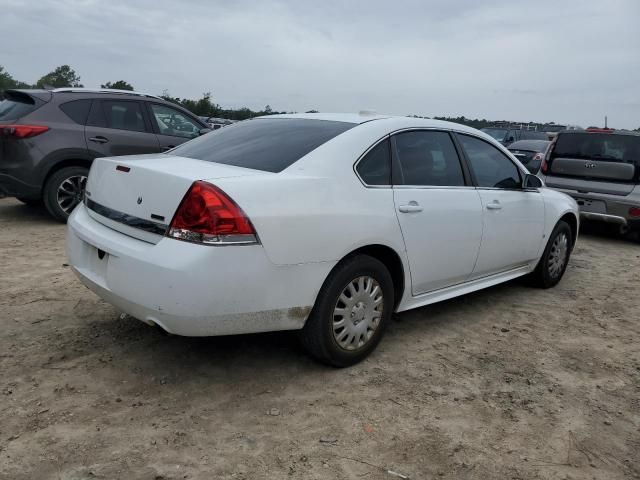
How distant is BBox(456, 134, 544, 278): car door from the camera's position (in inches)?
172

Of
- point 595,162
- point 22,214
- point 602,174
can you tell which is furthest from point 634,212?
point 22,214

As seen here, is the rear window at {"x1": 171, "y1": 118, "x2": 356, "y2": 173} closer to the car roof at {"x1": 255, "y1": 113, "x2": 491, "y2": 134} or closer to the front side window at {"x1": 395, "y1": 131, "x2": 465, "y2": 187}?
the car roof at {"x1": 255, "y1": 113, "x2": 491, "y2": 134}

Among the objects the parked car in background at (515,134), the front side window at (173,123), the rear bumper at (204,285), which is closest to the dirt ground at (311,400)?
the rear bumper at (204,285)

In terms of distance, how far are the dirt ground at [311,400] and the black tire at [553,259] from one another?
0.76 meters

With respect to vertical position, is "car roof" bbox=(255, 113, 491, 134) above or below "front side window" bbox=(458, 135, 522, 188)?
above

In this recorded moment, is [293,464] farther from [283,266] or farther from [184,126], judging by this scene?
[184,126]

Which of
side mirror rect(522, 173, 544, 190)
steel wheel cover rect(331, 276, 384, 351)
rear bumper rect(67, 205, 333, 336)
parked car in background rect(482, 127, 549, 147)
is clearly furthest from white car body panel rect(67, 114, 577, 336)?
parked car in background rect(482, 127, 549, 147)

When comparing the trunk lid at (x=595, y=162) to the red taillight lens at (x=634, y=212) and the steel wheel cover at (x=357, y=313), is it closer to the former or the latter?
the red taillight lens at (x=634, y=212)

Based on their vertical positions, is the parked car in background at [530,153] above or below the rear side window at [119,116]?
below

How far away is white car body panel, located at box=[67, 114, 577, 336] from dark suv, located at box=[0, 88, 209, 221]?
3.71 m

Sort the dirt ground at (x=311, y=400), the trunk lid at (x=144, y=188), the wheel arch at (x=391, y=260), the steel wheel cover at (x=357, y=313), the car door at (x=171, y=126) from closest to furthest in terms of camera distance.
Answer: the dirt ground at (x=311, y=400) < the trunk lid at (x=144, y=188) < the steel wheel cover at (x=357, y=313) < the wheel arch at (x=391, y=260) < the car door at (x=171, y=126)

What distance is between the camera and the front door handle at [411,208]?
3.59 m

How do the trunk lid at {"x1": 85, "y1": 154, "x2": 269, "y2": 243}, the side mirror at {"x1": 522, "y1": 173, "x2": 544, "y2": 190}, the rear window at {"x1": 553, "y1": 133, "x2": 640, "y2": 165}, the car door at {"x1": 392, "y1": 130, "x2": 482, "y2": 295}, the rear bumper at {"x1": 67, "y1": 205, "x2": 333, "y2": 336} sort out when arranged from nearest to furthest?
the rear bumper at {"x1": 67, "y1": 205, "x2": 333, "y2": 336}, the trunk lid at {"x1": 85, "y1": 154, "x2": 269, "y2": 243}, the car door at {"x1": 392, "y1": 130, "x2": 482, "y2": 295}, the side mirror at {"x1": 522, "y1": 173, "x2": 544, "y2": 190}, the rear window at {"x1": 553, "y1": 133, "x2": 640, "y2": 165}

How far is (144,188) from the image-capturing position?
3076 millimetres
